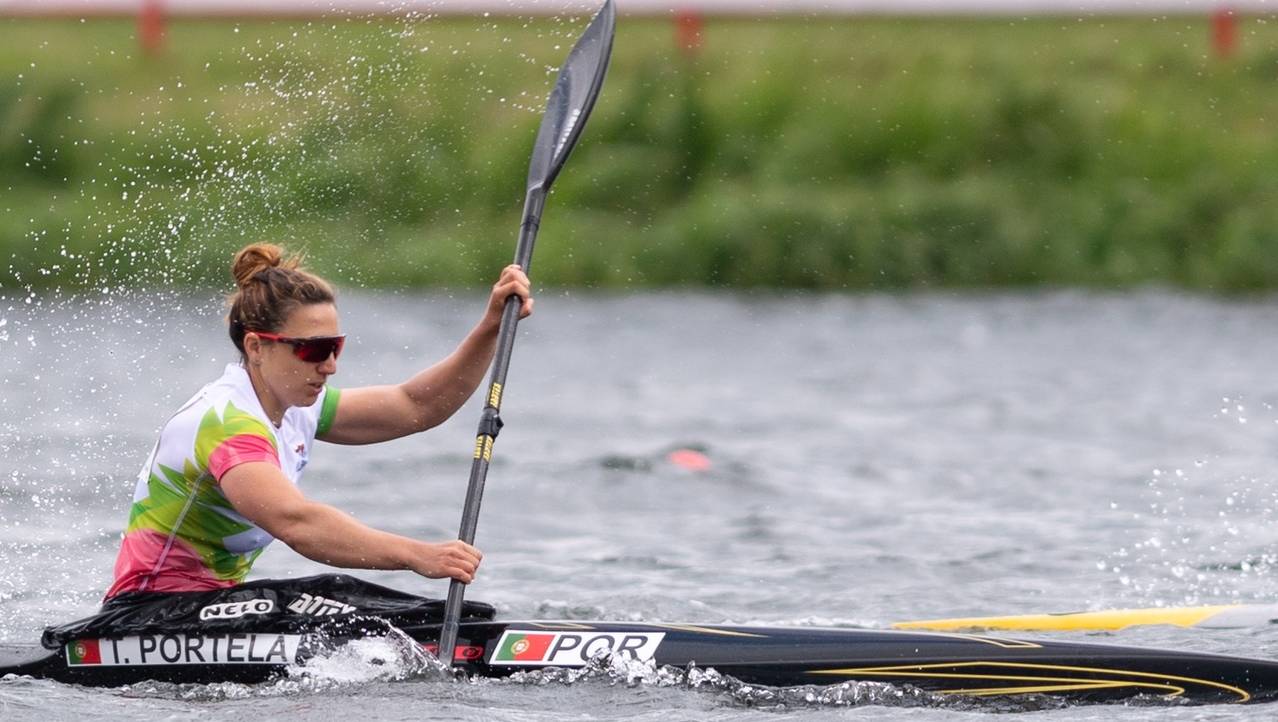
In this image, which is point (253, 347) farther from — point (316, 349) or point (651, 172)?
point (651, 172)

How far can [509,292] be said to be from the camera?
603 centimetres

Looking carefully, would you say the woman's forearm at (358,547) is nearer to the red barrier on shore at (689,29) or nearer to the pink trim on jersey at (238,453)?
the pink trim on jersey at (238,453)

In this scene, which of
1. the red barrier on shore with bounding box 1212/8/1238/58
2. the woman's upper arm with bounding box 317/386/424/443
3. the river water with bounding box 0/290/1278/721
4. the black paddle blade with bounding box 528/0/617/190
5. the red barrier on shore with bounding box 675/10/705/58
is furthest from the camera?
the red barrier on shore with bounding box 1212/8/1238/58

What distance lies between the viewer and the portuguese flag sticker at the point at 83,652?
5.65m

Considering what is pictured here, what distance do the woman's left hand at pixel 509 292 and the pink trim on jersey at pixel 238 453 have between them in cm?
98

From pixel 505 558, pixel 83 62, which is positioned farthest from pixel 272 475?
pixel 83 62

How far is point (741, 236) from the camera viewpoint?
18312 millimetres

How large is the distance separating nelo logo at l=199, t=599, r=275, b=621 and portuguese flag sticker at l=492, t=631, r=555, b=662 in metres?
0.69

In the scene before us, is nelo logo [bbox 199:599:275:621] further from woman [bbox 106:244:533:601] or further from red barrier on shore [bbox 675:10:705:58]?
red barrier on shore [bbox 675:10:705:58]

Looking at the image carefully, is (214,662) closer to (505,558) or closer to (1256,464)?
(505,558)

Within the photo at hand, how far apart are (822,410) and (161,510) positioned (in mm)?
7761

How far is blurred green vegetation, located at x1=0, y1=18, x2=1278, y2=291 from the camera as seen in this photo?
17891 millimetres

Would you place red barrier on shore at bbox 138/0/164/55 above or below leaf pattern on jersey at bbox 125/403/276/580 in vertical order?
above

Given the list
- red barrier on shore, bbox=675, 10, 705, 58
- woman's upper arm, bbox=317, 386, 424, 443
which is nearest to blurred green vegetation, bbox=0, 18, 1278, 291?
red barrier on shore, bbox=675, 10, 705, 58
